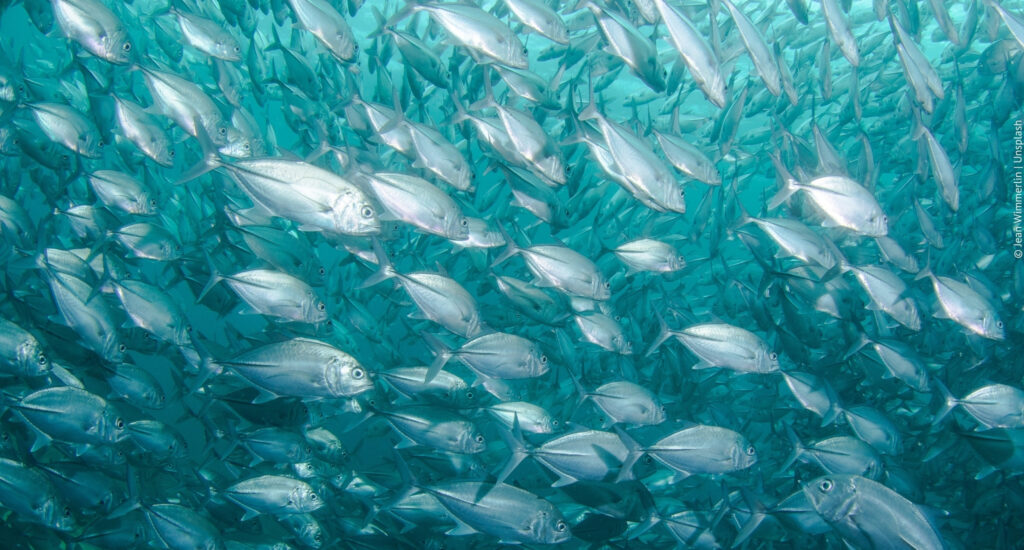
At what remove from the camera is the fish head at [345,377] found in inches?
137

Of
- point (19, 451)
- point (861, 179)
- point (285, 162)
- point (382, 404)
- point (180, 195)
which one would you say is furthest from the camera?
point (180, 195)

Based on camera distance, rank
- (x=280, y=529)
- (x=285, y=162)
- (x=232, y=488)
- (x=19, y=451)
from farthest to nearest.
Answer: (x=280, y=529), (x=232, y=488), (x=19, y=451), (x=285, y=162)

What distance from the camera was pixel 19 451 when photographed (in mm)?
3879

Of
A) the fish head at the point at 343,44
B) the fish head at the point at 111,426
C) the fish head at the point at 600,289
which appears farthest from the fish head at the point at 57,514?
the fish head at the point at 600,289

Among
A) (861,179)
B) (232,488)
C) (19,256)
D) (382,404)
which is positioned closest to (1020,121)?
(861,179)

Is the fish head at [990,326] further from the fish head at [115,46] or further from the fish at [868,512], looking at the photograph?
the fish head at [115,46]

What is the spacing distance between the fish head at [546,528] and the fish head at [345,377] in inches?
64.0

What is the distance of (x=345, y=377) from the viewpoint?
3506 millimetres

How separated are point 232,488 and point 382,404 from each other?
1503mm

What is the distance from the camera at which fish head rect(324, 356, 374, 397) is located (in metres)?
3.48

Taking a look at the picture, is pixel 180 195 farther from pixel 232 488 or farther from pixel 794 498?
pixel 794 498

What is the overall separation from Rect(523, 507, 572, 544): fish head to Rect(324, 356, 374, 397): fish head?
1625mm

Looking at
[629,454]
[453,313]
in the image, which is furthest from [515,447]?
[453,313]

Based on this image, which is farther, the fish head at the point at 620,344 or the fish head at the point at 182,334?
the fish head at the point at 620,344
